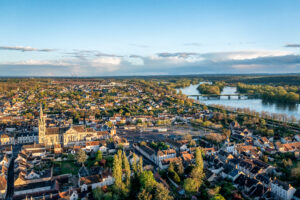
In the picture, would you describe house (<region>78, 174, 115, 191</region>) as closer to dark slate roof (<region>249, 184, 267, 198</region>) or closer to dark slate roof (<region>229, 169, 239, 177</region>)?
dark slate roof (<region>229, 169, 239, 177</region>)

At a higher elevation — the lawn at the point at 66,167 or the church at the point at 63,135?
the church at the point at 63,135

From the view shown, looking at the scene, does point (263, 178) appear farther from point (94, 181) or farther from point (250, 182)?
point (94, 181)

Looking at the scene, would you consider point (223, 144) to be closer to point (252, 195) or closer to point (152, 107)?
point (252, 195)

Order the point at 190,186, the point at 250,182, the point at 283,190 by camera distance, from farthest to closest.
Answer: the point at 250,182, the point at 283,190, the point at 190,186

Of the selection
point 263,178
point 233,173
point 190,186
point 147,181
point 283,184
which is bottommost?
point 263,178

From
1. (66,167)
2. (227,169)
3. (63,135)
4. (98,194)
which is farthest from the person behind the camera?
(63,135)

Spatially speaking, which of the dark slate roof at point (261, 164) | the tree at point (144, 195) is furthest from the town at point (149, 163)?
Answer: the dark slate roof at point (261, 164)

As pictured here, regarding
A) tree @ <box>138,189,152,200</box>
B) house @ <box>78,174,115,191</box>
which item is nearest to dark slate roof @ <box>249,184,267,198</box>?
tree @ <box>138,189,152,200</box>

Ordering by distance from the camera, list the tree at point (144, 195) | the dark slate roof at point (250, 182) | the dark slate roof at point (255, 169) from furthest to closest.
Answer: the dark slate roof at point (255, 169) < the dark slate roof at point (250, 182) < the tree at point (144, 195)

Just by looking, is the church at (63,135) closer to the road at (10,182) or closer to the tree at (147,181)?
the road at (10,182)

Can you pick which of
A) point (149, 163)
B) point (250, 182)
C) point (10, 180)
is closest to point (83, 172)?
point (10, 180)
